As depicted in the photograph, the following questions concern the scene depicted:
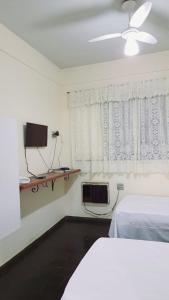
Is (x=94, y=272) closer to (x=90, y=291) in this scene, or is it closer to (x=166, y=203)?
(x=90, y=291)

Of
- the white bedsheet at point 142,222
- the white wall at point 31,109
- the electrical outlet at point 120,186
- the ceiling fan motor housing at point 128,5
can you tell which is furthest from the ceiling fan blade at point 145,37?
the electrical outlet at point 120,186

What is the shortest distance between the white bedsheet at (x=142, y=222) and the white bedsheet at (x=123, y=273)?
917mm

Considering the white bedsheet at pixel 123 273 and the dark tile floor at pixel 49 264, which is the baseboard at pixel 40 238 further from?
the white bedsheet at pixel 123 273

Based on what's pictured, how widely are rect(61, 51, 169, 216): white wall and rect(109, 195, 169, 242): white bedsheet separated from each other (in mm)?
729

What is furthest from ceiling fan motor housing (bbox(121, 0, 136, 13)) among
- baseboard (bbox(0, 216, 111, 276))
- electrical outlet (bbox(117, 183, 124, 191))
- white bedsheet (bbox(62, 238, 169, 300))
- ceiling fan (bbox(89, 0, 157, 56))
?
baseboard (bbox(0, 216, 111, 276))

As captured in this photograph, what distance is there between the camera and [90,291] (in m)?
1.16

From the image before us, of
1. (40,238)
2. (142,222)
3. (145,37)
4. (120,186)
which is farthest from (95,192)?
(145,37)

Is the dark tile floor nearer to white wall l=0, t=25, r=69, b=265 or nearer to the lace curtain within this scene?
white wall l=0, t=25, r=69, b=265

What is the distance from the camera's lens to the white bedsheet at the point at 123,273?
1.13 meters

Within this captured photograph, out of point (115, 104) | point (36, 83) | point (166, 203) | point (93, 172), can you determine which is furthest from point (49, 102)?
point (166, 203)

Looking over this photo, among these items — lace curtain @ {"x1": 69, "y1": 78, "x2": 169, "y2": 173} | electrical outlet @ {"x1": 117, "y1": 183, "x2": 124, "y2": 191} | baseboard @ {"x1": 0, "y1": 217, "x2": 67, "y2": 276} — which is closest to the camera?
baseboard @ {"x1": 0, "y1": 217, "x2": 67, "y2": 276}

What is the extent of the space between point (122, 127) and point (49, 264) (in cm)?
224

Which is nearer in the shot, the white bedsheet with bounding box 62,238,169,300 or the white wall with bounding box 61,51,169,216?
the white bedsheet with bounding box 62,238,169,300

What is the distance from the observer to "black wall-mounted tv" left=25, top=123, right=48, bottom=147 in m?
2.92
